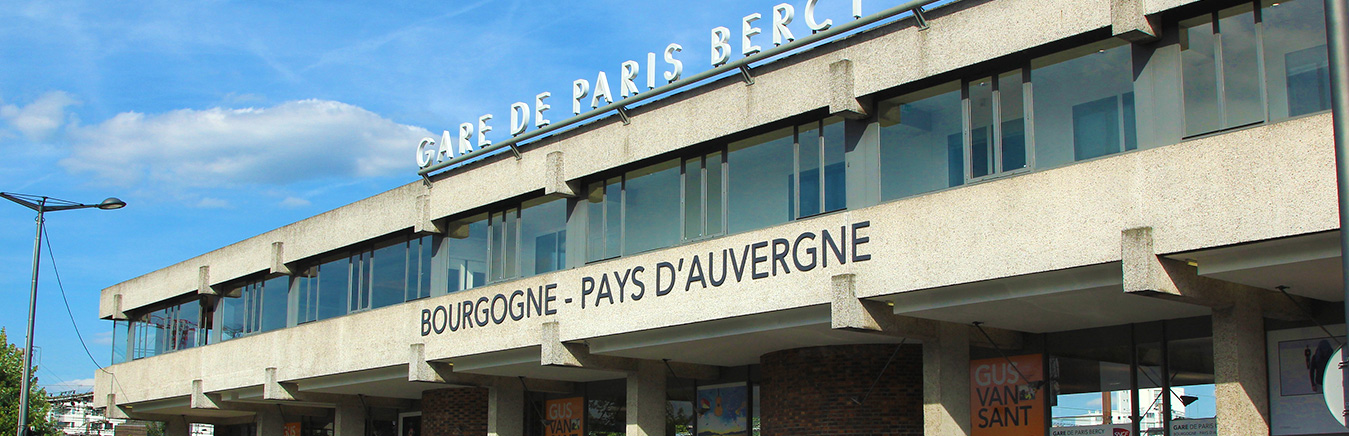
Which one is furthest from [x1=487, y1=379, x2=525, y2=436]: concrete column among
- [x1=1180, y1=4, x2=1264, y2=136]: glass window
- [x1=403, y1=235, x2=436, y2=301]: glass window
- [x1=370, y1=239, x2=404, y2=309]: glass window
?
[x1=1180, y1=4, x2=1264, y2=136]: glass window

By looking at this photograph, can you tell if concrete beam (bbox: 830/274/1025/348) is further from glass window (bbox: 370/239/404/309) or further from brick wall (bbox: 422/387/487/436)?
glass window (bbox: 370/239/404/309)

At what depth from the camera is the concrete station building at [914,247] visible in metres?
14.3

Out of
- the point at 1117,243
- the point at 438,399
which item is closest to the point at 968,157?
the point at 1117,243

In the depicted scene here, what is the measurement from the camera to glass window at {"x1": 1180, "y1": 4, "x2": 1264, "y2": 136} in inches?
562

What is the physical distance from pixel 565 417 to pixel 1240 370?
52.6 feet

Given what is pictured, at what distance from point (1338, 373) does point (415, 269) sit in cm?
2060

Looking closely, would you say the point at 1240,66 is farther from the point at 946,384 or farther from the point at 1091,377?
the point at 946,384

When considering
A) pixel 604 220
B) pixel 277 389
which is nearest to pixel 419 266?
pixel 277 389

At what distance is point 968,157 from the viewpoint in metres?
16.9

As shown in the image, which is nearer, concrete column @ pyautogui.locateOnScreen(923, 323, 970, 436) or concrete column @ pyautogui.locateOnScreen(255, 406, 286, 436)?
concrete column @ pyautogui.locateOnScreen(923, 323, 970, 436)

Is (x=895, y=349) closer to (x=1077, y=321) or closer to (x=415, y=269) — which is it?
(x=1077, y=321)

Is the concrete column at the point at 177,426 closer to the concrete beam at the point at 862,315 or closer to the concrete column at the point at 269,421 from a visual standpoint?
the concrete column at the point at 269,421

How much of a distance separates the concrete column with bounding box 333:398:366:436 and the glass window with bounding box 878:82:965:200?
18.5 meters

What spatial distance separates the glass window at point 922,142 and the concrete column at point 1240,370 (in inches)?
148
